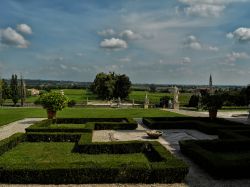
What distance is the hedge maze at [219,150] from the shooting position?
464 inches

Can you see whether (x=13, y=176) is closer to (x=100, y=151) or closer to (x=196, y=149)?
(x=100, y=151)

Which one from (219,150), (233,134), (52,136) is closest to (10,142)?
(52,136)

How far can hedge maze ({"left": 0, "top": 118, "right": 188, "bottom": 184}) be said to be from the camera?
11.3 metres

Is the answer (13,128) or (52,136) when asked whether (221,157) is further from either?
(13,128)

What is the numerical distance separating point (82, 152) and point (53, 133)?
3927 mm

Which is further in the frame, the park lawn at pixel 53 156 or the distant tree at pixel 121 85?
the distant tree at pixel 121 85

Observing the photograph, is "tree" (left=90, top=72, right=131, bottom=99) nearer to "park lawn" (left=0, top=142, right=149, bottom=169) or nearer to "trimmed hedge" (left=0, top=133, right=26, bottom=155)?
"trimmed hedge" (left=0, top=133, right=26, bottom=155)

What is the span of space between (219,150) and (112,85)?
52.8 m

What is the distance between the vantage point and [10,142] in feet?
52.8

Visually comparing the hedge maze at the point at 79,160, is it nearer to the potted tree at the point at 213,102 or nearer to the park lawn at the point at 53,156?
the park lawn at the point at 53,156

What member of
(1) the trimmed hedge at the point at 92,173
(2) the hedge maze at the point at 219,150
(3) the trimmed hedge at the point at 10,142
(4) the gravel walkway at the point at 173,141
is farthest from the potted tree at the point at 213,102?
(1) the trimmed hedge at the point at 92,173

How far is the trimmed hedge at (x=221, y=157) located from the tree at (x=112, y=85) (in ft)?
170

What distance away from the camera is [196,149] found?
14.3 m

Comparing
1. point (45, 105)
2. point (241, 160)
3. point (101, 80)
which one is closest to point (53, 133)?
point (45, 105)
